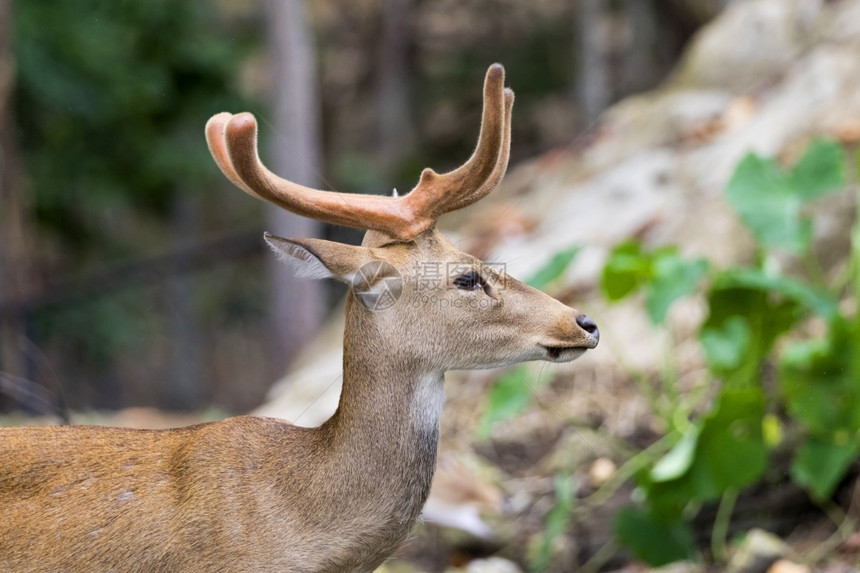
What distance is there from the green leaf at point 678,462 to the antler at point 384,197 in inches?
101

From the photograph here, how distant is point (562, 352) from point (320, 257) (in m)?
0.71

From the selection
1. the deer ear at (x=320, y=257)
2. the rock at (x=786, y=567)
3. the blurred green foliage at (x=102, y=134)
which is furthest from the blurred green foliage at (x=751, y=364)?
the blurred green foliage at (x=102, y=134)

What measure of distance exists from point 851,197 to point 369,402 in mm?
4548

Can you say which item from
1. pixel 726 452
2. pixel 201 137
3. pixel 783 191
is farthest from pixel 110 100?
pixel 726 452

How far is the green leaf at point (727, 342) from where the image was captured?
495 centimetres

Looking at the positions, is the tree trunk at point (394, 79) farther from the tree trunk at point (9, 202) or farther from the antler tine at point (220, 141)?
the antler tine at point (220, 141)

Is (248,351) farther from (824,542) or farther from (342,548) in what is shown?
(342,548)

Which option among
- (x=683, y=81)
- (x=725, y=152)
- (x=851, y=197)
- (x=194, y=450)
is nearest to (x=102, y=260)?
(x=683, y=81)

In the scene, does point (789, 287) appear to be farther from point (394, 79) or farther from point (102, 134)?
point (394, 79)

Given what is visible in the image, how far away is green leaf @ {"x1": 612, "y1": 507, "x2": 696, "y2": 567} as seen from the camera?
5102mm

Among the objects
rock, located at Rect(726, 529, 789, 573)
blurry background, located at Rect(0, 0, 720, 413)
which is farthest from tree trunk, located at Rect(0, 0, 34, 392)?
rock, located at Rect(726, 529, 789, 573)

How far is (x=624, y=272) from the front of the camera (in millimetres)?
5211

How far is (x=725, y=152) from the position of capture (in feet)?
24.7

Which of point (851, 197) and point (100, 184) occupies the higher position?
point (100, 184)
